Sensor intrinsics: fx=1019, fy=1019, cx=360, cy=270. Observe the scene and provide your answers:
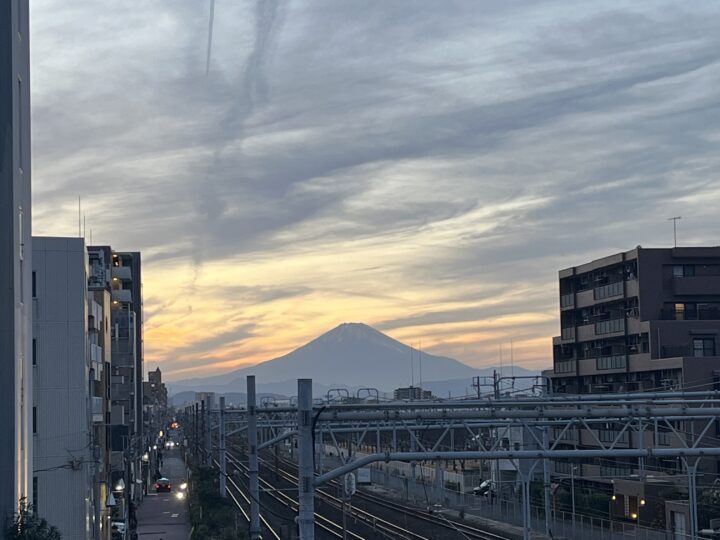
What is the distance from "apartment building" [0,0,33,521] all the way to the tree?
7.8 inches

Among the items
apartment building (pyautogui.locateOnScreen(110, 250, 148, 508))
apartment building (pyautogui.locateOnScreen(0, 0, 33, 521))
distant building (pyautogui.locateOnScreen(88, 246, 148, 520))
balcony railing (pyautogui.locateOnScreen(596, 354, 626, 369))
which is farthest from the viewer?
balcony railing (pyautogui.locateOnScreen(596, 354, 626, 369))

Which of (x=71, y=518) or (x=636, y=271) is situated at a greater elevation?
(x=636, y=271)

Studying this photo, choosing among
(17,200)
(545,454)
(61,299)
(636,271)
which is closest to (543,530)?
A: (636,271)

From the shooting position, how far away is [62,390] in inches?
1489

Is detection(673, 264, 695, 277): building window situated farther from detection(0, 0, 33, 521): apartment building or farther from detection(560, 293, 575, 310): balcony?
detection(0, 0, 33, 521): apartment building

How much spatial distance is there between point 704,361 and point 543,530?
11.2 metres

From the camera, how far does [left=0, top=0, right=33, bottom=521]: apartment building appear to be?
1988 cm

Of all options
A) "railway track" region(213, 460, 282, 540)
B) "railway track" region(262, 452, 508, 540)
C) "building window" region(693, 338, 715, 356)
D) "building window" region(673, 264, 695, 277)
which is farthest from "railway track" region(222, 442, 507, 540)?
"building window" region(673, 264, 695, 277)

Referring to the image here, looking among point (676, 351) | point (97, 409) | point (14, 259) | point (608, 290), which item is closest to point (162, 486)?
point (97, 409)

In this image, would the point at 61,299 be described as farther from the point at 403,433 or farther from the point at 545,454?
the point at 403,433

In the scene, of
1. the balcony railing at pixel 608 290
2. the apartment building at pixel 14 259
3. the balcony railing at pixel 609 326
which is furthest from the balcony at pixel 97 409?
the balcony railing at pixel 608 290

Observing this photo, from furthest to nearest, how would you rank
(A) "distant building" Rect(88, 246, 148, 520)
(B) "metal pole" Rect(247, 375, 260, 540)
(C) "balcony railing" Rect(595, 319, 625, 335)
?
1. (C) "balcony railing" Rect(595, 319, 625, 335)
2. (A) "distant building" Rect(88, 246, 148, 520)
3. (B) "metal pole" Rect(247, 375, 260, 540)

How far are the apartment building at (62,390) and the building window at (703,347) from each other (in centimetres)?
2881

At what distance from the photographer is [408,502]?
2275 inches
